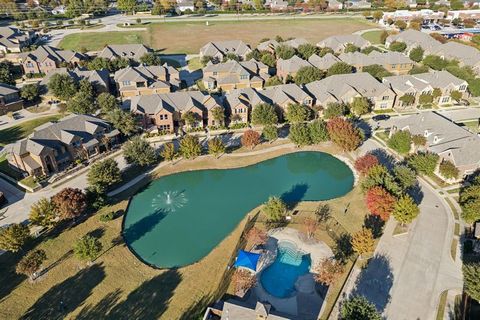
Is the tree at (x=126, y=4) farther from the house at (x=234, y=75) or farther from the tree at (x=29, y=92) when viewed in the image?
the tree at (x=29, y=92)

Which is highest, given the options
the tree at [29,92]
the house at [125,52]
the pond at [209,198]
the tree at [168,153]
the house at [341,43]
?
the house at [125,52]

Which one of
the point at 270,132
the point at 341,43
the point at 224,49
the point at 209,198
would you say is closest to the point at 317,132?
the point at 270,132

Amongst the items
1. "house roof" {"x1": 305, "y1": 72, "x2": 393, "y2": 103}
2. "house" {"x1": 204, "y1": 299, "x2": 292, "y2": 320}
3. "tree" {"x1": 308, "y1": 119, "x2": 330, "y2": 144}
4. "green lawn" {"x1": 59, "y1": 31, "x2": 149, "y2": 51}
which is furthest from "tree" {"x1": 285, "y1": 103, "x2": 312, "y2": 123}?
"green lawn" {"x1": 59, "y1": 31, "x2": 149, "y2": 51}

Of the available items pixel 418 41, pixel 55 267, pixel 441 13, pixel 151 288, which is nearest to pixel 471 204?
pixel 151 288

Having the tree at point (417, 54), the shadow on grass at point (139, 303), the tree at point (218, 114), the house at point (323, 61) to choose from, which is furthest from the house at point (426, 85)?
the shadow on grass at point (139, 303)

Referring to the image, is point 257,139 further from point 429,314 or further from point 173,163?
point 429,314

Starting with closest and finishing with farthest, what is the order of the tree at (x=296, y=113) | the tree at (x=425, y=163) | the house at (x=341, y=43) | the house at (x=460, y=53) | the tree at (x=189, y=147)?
the tree at (x=425, y=163) → the tree at (x=189, y=147) → the tree at (x=296, y=113) → the house at (x=460, y=53) → the house at (x=341, y=43)
